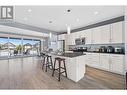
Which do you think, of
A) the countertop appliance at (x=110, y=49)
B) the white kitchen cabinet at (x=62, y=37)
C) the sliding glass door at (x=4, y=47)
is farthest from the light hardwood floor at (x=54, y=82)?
the sliding glass door at (x=4, y=47)

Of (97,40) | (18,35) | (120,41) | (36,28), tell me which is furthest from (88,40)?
(18,35)

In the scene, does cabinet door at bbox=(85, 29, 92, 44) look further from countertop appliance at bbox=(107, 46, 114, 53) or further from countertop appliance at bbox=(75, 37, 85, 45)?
countertop appliance at bbox=(107, 46, 114, 53)

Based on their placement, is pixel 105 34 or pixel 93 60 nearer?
pixel 105 34

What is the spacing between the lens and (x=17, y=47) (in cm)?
1003

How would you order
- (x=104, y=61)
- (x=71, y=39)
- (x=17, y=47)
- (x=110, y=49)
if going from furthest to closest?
1. (x=17, y=47)
2. (x=71, y=39)
3. (x=110, y=49)
4. (x=104, y=61)

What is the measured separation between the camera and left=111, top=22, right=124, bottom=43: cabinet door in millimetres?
4172

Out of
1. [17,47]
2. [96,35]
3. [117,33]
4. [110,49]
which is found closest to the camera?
[117,33]

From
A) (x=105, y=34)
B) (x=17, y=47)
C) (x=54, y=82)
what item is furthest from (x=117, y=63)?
(x=17, y=47)

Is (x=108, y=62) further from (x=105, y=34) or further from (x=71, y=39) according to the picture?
(x=71, y=39)

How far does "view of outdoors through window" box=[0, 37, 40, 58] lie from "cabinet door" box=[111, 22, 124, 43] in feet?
28.3

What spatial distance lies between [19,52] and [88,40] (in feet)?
23.7

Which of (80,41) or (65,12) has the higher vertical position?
(65,12)

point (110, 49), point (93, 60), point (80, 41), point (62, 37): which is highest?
point (62, 37)

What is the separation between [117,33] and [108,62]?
1316 mm
